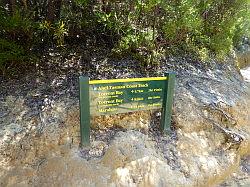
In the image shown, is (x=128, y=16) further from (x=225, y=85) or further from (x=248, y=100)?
(x=248, y=100)

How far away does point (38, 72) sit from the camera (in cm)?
438

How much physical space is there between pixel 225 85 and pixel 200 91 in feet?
2.57

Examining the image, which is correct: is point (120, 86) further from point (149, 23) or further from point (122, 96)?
point (149, 23)

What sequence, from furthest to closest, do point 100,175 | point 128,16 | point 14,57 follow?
point 128,16 < point 14,57 < point 100,175

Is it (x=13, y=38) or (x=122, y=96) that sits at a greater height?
(x=13, y=38)

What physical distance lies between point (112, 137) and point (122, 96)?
573 mm

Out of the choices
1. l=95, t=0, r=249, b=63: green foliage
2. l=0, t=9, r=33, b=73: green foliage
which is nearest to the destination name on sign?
A: l=95, t=0, r=249, b=63: green foliage

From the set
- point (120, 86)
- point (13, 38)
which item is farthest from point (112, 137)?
point (13, 38)

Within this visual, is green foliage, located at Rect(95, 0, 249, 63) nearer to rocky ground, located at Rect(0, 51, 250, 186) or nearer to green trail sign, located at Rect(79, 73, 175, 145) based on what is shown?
rocky ground, located at Rect(0, 51, 250, 186)

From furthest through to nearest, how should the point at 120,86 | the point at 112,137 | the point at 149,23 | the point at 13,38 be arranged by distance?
the point at 149,23 → the point at 13,38 → the point at 112,137 → the point at 120,86

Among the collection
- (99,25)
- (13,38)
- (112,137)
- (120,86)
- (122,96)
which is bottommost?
(112,137)

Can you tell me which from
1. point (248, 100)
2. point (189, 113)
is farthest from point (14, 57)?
point (248, 100)

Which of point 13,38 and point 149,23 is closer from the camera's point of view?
point 13,38

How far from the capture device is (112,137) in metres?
3.86
